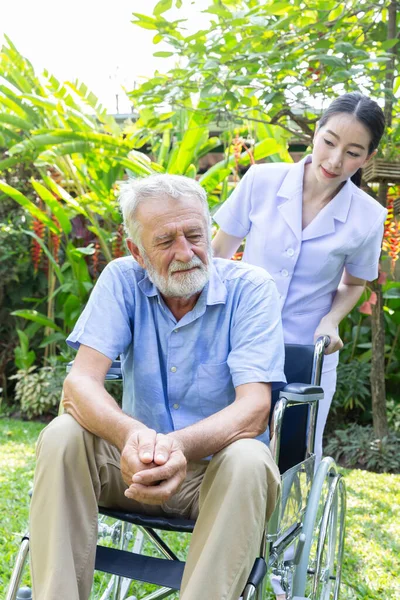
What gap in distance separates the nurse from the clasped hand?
0.84m

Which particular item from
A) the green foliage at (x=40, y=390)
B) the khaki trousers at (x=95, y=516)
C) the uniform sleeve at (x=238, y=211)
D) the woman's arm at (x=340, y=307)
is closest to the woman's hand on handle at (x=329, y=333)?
the woman's arm at (x=340, y=307)

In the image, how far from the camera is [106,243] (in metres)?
5.77

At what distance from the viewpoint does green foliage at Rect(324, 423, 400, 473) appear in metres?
4.54

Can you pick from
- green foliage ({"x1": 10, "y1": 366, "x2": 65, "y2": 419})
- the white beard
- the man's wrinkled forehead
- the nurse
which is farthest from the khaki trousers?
green foliage ({"x1": 10, "y1": 366, "x2": 65, "y2": 419})

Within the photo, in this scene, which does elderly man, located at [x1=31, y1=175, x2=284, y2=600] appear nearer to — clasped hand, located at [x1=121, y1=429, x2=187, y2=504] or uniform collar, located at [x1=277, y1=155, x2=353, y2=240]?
clasped hand, located at [x1=121, y1=429, x2=187, y2=504]

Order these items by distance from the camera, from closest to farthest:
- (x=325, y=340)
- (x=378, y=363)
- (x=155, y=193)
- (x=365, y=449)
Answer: (x=155, y=193), (x=325, y=340), (x=378, y=363), (x=365, y=449)

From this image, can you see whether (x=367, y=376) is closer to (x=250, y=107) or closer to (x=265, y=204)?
(x=250, y=107)

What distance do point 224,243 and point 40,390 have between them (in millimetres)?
3568

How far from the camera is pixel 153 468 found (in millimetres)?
1586

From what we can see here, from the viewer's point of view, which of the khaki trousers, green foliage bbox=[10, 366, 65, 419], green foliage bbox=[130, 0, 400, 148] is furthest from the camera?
green foliage bbox=[10, 366, 65, 419]

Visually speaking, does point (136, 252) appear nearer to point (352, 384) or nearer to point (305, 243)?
point (305, 243)

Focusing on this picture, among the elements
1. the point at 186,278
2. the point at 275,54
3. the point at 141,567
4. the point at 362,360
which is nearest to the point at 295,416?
the point at 186,278

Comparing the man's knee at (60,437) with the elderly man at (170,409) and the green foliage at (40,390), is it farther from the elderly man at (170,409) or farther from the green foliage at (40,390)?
the green foliage at (40,390)

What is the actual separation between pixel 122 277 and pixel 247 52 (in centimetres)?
194
